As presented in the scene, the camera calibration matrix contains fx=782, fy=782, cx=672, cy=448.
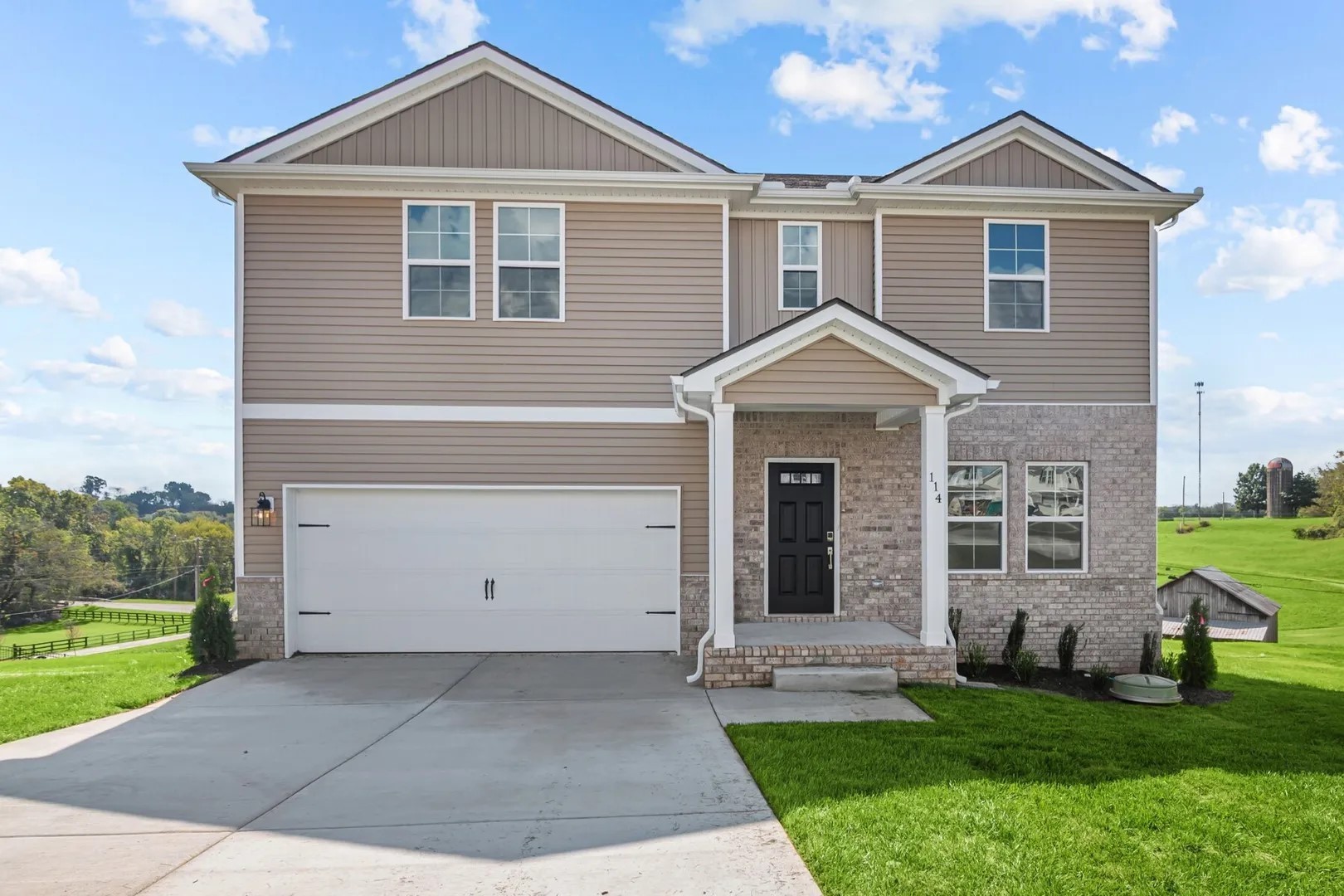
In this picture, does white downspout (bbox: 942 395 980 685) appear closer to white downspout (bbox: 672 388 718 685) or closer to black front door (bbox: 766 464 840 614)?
black front door (bbox: 766 464 840 614)

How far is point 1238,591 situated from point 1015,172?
680 inches

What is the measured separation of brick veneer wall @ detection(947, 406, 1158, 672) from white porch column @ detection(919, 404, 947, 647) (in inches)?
79.0

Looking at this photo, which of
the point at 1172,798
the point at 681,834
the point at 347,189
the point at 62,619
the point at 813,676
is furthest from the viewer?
the point at 62,619

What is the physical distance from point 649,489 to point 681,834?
559 cm

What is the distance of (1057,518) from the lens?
10398mm

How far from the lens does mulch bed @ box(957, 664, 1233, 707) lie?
9.08 meters

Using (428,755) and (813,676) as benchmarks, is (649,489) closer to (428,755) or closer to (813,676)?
(813,676)

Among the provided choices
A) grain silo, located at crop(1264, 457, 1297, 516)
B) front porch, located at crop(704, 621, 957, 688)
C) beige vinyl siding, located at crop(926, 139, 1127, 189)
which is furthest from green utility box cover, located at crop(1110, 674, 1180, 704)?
grain silo, located at crop(1264, 457, 1297, 516)

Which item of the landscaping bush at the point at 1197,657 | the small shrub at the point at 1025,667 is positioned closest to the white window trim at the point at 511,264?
the small shrub at the point at 1025,667

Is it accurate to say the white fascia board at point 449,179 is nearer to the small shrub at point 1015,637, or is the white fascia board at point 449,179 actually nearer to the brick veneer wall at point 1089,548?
the brick veneer wall at point 1089,548

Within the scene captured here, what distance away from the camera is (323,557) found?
9.82 metres

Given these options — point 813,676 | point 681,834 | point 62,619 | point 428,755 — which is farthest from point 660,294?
point 62,619

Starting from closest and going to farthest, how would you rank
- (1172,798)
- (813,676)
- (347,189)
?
(1172,798)
(813,676)
(347,189)

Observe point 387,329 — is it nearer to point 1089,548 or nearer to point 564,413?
point 564,413
